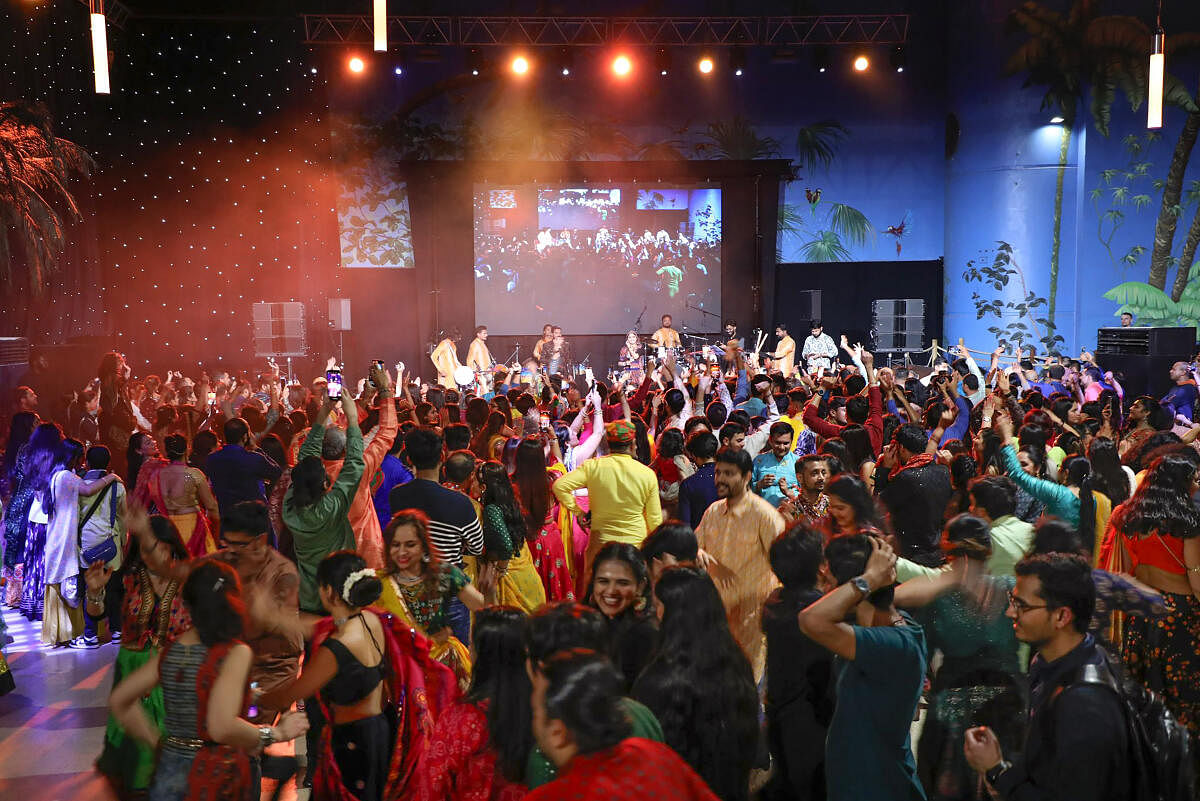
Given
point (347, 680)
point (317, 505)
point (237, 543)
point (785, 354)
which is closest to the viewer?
point (347, 680)

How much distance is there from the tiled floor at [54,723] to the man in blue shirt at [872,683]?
2.41m

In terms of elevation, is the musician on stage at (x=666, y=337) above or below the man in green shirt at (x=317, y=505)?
above

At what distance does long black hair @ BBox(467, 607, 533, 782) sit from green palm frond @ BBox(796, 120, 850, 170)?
17023 millimetres

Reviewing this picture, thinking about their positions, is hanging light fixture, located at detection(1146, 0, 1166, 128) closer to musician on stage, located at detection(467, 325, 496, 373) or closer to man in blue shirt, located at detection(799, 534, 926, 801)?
man in blue shirt, located at detection(799, 534, 926, 801)

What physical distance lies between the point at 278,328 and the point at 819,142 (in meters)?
10.1

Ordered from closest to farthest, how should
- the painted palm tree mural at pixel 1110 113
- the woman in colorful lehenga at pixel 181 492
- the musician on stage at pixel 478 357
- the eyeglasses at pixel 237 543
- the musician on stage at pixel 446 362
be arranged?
the eyeglasses at pixel 237 543, the woman in colorful lehenga at pixel 181 492, the musician on stage at pixel 446 362, the musician on stage at pixel 478 357, the painted palm tree mural at pixel 1110 113

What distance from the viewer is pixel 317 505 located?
13.9ft


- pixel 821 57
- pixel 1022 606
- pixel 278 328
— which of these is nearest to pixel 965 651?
pixel 1022 606

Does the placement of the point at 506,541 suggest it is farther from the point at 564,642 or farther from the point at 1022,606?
the point at 1022,606

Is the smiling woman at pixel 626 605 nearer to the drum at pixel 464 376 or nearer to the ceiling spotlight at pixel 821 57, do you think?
the drum at pixel 464 376

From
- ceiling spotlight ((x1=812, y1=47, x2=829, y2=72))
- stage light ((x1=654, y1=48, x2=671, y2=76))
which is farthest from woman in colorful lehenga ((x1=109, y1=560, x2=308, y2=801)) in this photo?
ceiling spotlight ((x1=812, y1=47, x2=829, y2=72))

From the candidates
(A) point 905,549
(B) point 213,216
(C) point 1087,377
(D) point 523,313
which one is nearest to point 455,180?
(D) point 523,313

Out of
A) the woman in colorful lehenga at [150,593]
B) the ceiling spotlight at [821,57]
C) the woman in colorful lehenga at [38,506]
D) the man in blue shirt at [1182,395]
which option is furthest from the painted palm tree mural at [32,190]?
the ceiling spotlight at [821,57]

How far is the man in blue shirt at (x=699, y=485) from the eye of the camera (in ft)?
16.2
